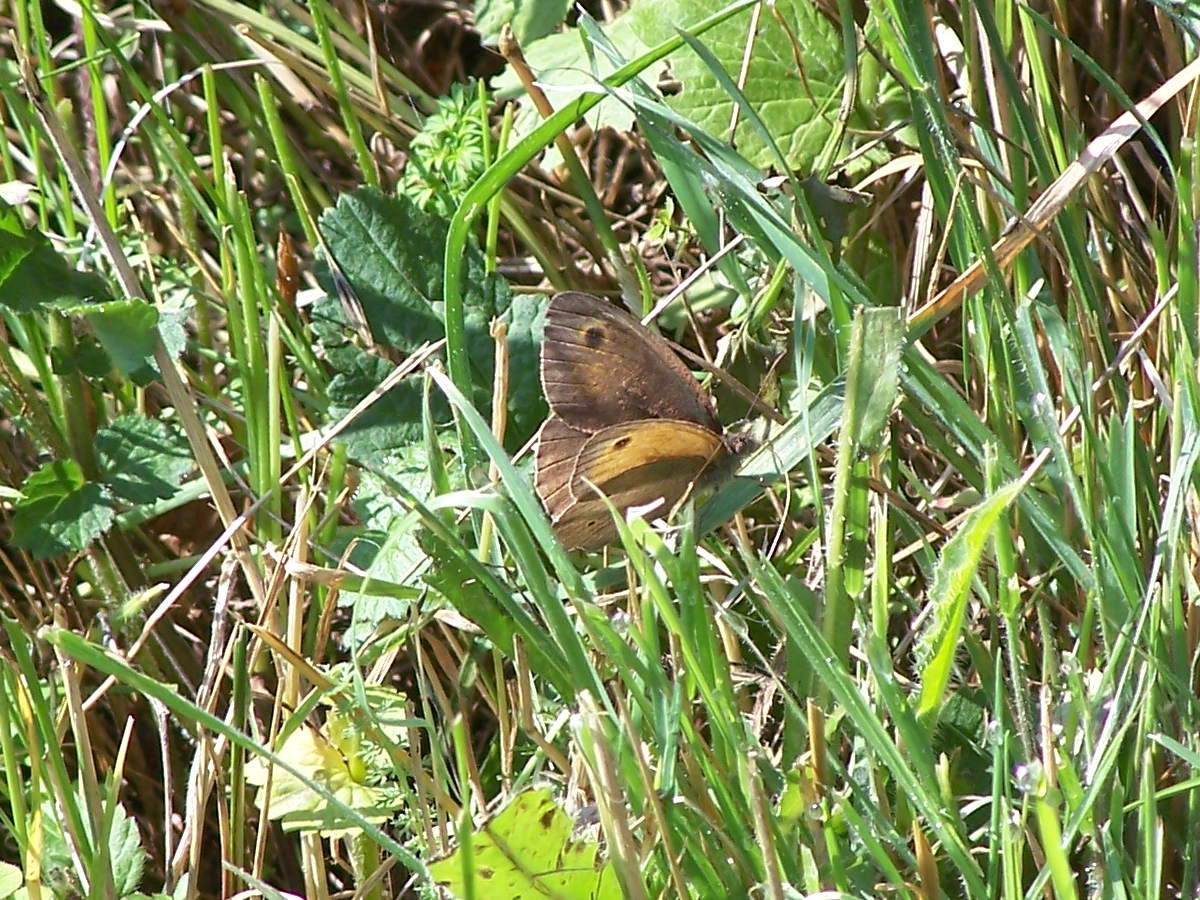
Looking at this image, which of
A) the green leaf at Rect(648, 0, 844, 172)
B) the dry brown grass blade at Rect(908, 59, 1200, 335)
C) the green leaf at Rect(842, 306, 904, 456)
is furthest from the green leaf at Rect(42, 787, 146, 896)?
the green leaf at Rect(648, 0, 844, 172)

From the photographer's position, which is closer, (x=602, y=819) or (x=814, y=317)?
(x=602, y=819)

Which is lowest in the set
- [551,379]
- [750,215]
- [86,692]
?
[86,692]

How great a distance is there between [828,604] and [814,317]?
0.36 metres

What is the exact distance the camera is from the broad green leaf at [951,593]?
1.24 metres

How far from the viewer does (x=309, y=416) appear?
227 cm

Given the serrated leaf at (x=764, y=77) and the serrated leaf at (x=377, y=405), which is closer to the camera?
the serrated leaf at (x=377, y=405)

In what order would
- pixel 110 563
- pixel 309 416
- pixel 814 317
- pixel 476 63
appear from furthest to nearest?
pixel 476 63 → pixel 309 416 → pixel 110 563 → pixel 814 317

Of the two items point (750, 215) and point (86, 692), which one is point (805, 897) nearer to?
point (750, 215)

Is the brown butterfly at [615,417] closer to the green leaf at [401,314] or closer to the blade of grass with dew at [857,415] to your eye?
the green leaf at [401,314]

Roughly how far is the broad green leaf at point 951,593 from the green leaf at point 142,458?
1197 millimetres

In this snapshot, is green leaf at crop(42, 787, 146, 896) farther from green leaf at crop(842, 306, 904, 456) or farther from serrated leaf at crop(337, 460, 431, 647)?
green leaf at crop(842, 306, 904, 456)

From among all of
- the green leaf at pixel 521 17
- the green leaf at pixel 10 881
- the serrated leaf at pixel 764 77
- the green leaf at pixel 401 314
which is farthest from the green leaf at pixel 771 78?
the green leaf at pixel 10 881

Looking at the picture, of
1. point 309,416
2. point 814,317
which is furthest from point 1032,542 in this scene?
point 309,416

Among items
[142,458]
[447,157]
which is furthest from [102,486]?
[447,157]
